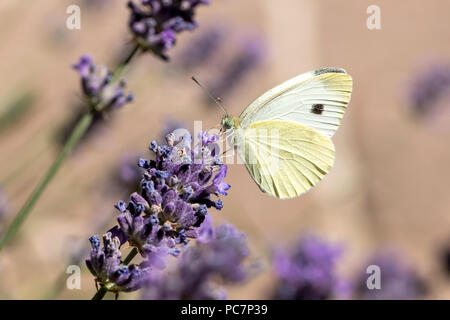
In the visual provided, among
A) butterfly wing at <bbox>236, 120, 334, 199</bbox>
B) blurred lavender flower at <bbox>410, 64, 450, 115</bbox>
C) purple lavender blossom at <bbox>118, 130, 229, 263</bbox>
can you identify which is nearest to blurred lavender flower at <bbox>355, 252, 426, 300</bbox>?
blurred lavender flower at <bbox>410, 64, 450, 115</bbox>

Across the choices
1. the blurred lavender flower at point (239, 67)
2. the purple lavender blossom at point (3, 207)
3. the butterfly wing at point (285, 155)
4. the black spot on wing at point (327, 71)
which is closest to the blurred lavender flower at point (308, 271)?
the butterfly wing at point (285, 155)

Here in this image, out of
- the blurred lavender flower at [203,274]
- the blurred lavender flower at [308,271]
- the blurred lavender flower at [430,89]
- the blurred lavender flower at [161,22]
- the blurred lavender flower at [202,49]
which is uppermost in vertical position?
the blurred lavender flower at [202,49]

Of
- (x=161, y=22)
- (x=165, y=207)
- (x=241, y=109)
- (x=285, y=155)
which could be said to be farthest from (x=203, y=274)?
(x=241, y=109)

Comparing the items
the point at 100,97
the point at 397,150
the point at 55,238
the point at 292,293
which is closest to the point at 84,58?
the point at 100,97

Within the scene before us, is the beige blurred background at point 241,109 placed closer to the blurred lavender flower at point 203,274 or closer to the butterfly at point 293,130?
the butterfly at point 293,130

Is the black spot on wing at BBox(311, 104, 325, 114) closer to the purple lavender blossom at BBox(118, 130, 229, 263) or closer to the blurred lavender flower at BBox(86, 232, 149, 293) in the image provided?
the purple lavender blossom at BBox(118, 130, 229, 263)

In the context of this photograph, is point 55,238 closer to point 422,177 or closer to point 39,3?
point 39,3
